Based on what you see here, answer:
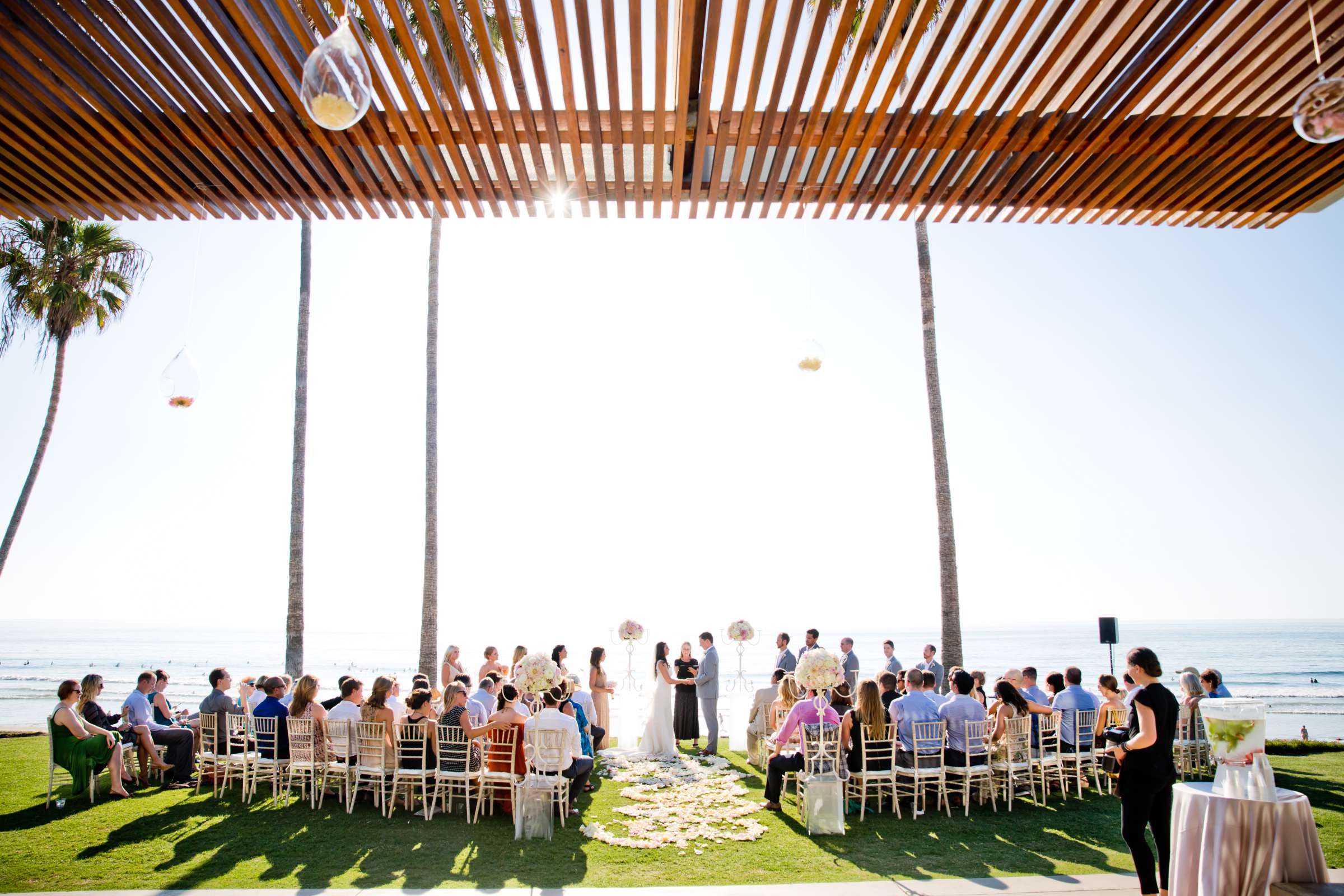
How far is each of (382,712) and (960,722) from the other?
21.6 ft

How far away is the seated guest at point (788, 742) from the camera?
28.3ft

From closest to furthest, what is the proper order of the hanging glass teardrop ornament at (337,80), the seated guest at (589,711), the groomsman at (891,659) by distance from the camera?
the hanging glass teardrop ornament at (337,80) < the seated guest at (589,711) < the groomsman at (891,659)

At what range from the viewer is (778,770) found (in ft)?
29.4

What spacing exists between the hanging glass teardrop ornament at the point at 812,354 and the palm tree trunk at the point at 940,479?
Result: 466cm

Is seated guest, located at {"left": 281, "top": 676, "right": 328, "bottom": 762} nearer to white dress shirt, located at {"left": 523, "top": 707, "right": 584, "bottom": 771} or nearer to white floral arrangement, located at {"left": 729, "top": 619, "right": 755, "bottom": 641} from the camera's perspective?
white dress shirt, located at {"left": 523, "top": 707, "right": 584, "bottom": 771}

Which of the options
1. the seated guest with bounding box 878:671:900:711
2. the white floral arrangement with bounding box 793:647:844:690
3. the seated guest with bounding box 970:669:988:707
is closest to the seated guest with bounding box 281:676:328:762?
the white floral arrangement with bounding box 793:647:844:690

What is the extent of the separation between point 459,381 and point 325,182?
6887cm

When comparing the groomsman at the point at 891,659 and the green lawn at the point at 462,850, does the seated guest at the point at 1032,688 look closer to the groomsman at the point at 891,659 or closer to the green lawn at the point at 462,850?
the green lawn at the point at 462,850

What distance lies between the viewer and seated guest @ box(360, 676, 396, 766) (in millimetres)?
8836

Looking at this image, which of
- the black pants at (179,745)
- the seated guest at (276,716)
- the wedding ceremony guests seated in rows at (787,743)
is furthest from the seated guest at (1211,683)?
the black pants at (179,745)

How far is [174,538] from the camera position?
123062 mm

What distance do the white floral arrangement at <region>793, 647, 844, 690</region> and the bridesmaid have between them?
465 cm

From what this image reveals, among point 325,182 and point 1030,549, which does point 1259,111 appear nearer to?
point 325,182

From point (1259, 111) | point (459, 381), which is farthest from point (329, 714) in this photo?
point (459, 381)
